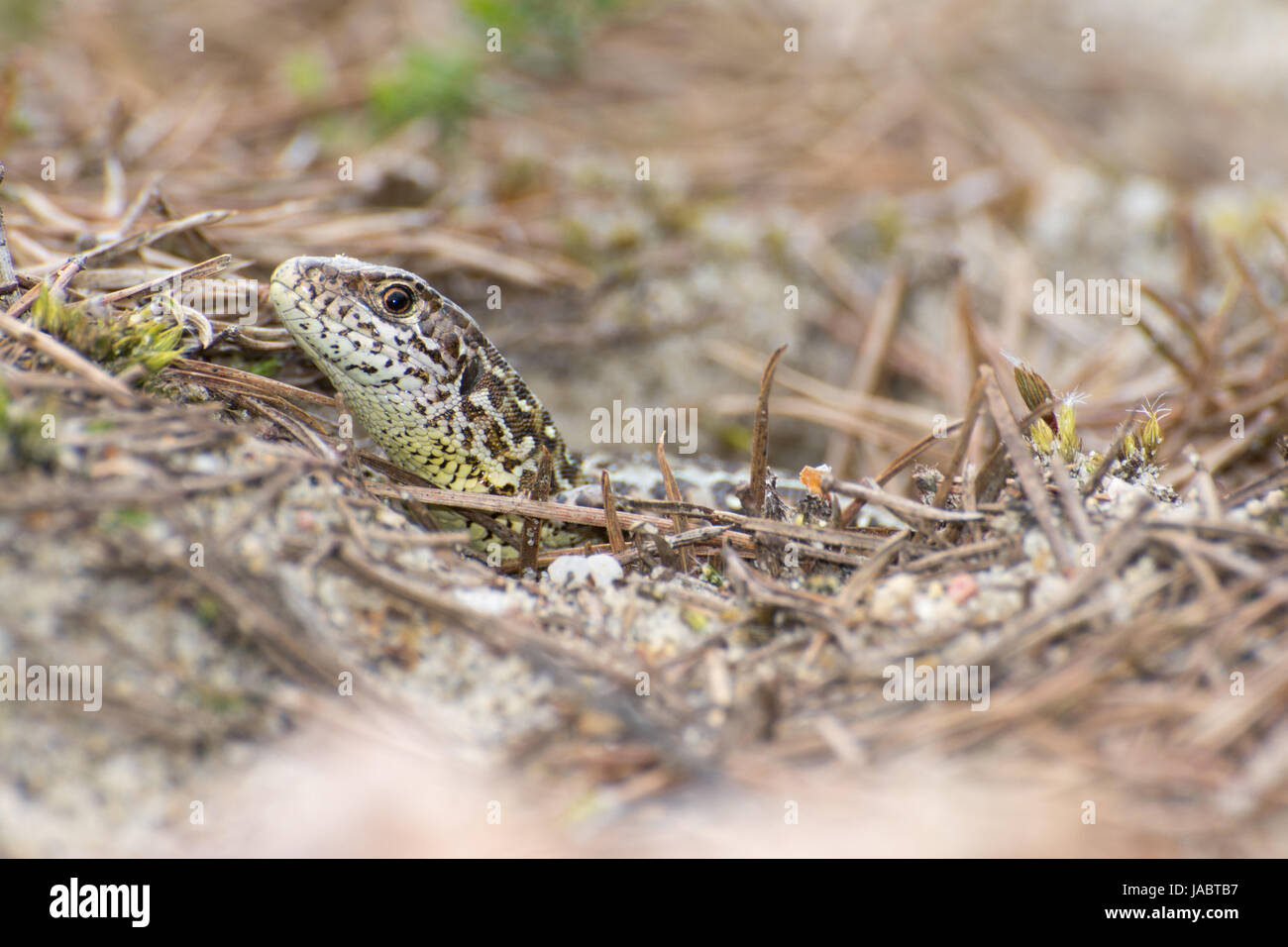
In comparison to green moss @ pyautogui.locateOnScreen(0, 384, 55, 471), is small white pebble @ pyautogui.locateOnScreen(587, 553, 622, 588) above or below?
below

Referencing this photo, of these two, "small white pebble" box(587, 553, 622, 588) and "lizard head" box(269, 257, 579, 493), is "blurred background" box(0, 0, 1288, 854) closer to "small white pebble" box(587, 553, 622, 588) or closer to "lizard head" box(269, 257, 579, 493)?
"lizard head" box(269, 257, 579, 493)

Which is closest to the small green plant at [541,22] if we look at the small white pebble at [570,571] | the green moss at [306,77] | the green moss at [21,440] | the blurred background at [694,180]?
the blurred background at [694,180]

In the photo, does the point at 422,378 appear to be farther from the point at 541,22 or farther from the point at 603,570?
the point at 541,22

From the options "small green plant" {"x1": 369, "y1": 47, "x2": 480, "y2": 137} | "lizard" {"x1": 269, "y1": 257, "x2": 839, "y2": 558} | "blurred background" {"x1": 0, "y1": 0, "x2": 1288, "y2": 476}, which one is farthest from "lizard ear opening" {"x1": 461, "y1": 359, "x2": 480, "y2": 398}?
"small green plant" {"x1": 369, "y1": 47, "x2": 480, "y2": 137}

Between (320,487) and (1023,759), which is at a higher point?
(320,487)

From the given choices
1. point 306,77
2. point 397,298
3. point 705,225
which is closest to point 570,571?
point 397,298

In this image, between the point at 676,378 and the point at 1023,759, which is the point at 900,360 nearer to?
the point at 676,378
